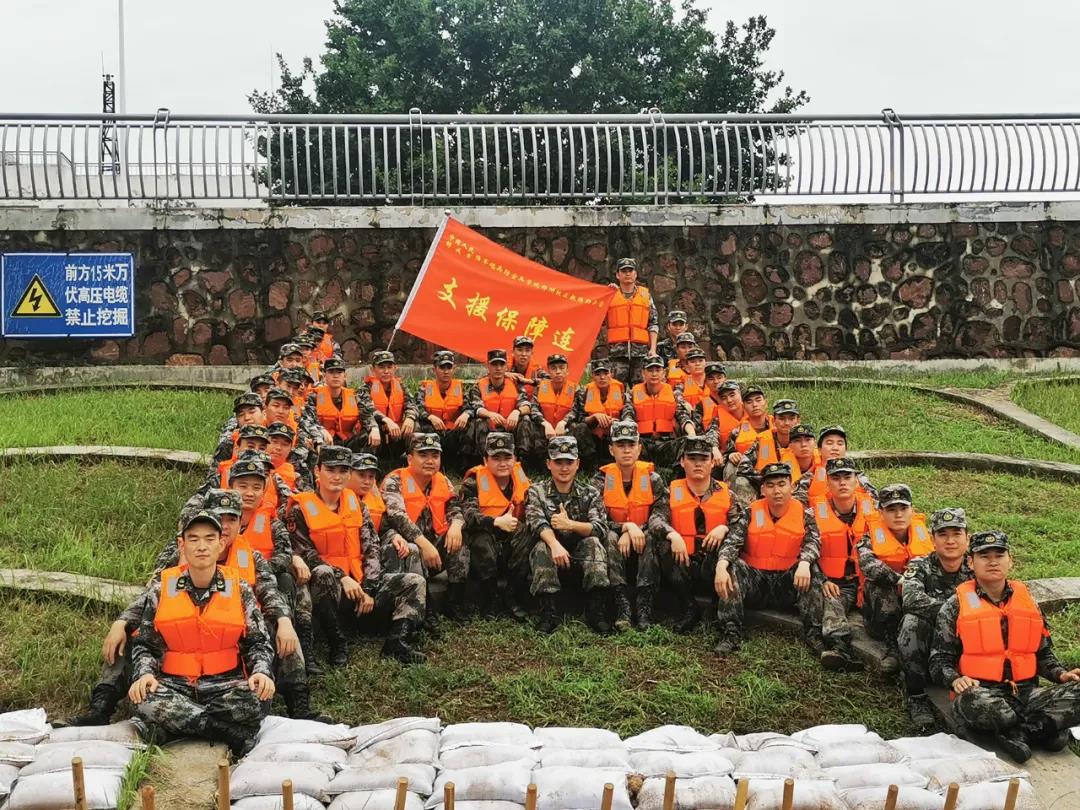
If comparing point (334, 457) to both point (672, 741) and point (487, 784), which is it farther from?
point (672, 741)

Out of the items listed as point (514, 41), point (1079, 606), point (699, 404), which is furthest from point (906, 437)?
point (514, 41)

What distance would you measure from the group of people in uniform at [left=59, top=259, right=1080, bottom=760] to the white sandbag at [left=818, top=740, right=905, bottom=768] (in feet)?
1.97

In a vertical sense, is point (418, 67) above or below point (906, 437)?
above

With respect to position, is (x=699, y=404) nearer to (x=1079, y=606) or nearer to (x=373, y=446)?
(x=373, y=446)

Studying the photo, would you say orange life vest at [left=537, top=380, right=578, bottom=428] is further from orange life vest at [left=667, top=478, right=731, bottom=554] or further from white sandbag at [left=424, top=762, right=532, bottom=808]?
white sandbag at [left=424, top=762, right=532, bottom=808]

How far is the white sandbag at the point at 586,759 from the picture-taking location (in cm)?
486

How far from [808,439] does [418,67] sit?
2073 centimetres

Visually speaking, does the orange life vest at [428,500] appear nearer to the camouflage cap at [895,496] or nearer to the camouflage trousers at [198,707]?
the camouflage trousers at [198,707]

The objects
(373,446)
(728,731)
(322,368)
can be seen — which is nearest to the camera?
(728,731)

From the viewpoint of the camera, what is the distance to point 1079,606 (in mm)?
6926

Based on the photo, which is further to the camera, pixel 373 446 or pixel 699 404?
pixel 699 404

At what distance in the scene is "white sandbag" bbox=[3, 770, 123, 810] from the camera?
441 centimetres

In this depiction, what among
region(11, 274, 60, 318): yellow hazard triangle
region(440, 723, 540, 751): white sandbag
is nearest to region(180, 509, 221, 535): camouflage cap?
region(440, 723, 540, 751): white sandbag

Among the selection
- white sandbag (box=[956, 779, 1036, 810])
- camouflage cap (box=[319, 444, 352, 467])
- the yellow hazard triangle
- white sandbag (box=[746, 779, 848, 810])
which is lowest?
white sandbag (box=[956, 779, 1036, 810])
